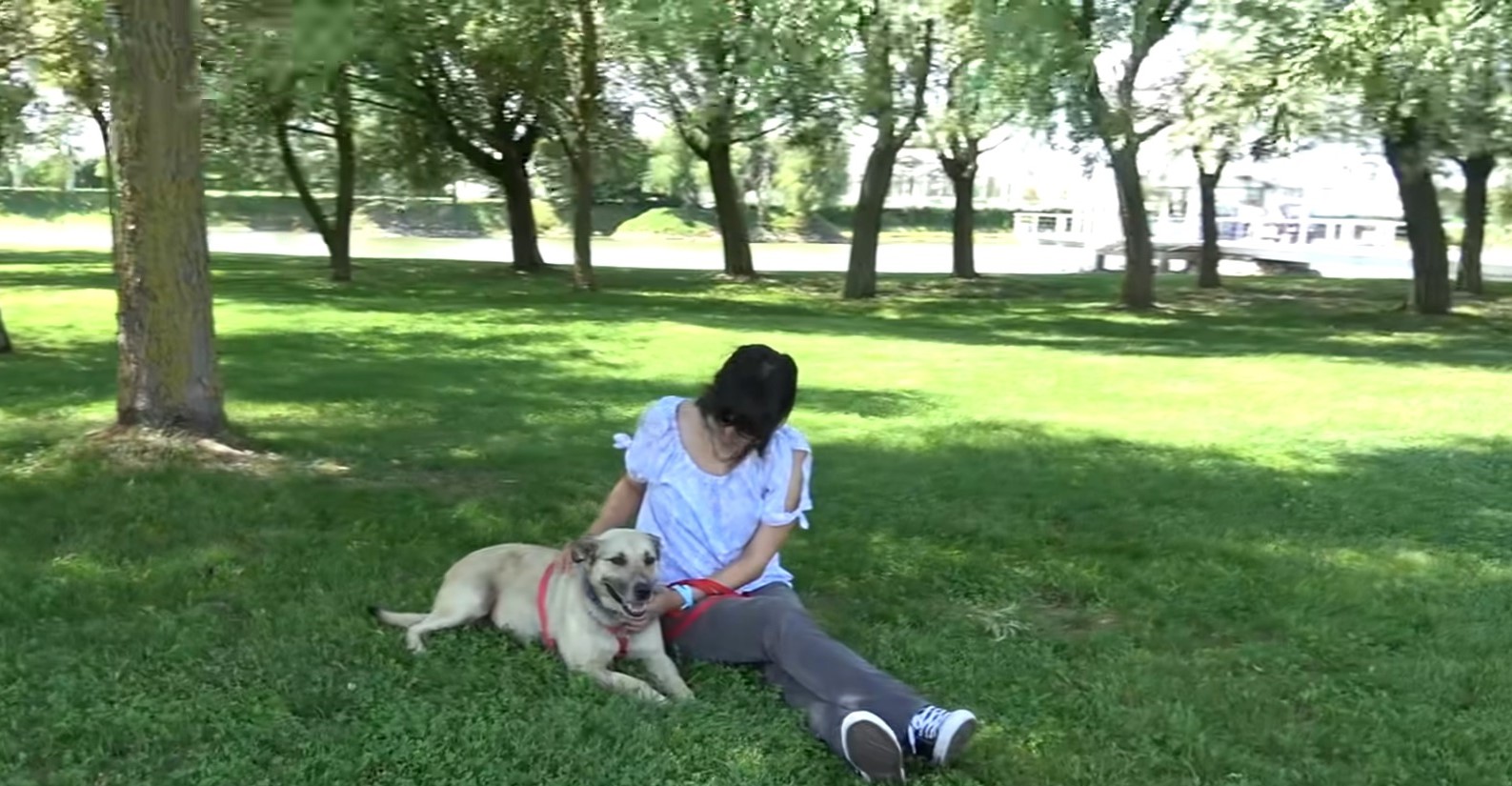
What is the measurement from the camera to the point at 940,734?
13.0 feet

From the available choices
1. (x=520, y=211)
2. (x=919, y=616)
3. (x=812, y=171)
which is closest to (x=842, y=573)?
(x=919, y=616)

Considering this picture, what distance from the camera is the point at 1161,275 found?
139ft

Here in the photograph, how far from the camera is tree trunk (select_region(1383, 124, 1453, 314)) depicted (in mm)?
23984

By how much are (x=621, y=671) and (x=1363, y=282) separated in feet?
112

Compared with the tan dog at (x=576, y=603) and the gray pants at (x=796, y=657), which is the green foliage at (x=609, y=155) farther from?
the gray pants at (x=796, y=657)

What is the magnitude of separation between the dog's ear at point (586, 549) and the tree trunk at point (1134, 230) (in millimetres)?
21803

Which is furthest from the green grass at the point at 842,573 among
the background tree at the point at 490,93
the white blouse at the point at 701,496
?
the background tree at the point at 490,93

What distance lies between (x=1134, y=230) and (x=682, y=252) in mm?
29305

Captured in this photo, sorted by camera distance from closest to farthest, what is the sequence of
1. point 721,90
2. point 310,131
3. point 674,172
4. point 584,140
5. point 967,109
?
point 967,109 < point 584,140 < point 721,90 < point 310,131 < point 674,172

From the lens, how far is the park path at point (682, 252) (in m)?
43.0

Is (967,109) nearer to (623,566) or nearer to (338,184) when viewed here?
(338,184)

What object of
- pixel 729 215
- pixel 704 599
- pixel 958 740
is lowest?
pixel 958 740

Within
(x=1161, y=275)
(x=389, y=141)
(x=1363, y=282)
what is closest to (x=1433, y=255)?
(x=1363, y=282)

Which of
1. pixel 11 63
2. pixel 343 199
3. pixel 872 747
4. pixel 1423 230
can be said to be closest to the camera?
pixel 872 747
